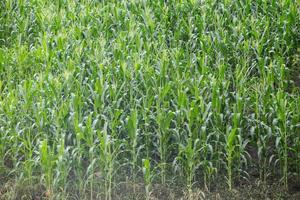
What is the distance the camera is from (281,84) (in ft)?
27.6

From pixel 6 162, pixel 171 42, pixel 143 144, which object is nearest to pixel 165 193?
pixel 143 144

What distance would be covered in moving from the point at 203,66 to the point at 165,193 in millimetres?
2116

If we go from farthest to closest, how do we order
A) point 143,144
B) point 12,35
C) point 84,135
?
point 12,35, point 143,144, point 84,135

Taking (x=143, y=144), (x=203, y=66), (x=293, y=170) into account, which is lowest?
(x=293, y=170)

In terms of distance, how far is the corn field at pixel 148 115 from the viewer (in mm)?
7180

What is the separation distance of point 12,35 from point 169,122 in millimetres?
4671

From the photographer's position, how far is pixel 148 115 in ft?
25.0

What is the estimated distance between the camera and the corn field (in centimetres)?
718

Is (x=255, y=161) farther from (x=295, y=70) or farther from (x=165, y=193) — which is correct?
(x=295, y=70)

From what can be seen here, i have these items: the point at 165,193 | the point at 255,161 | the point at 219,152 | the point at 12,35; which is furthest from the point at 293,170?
the point at 12,35

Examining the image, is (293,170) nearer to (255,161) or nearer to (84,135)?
(255,161)

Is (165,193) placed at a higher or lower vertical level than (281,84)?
lower

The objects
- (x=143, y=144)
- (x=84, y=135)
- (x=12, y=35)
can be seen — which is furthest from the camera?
(x=12, y=35)

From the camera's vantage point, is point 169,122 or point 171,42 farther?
point 171,42
